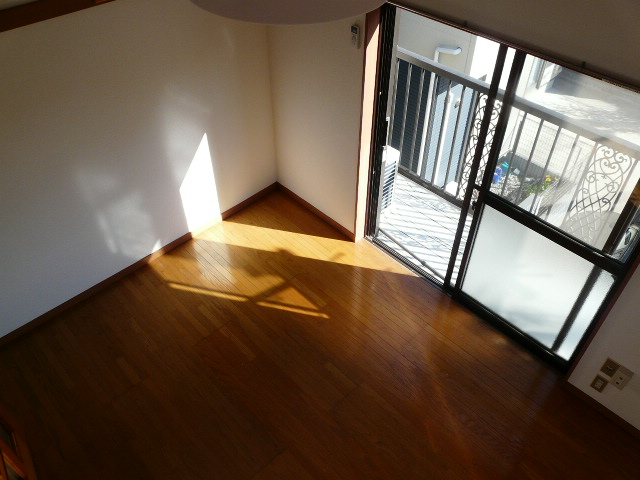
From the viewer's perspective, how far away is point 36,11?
2.56m

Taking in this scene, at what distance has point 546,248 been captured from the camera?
9.69ft

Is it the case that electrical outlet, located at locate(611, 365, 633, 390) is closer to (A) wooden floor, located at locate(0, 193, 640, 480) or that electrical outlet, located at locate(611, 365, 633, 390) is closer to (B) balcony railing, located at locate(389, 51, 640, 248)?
(A) wooden floor, located at locate(0, 193, 640, 480)

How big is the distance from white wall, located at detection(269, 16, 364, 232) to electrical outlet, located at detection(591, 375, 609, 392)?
191cm

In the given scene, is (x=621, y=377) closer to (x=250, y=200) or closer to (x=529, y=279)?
(x=529, y=279)

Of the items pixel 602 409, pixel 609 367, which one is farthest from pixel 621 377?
pixel 602 409

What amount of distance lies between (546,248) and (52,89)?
9.38ft

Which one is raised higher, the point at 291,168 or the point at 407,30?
the point at 407,30

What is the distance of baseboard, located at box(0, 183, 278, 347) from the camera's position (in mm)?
3494

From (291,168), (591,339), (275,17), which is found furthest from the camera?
(291,168)

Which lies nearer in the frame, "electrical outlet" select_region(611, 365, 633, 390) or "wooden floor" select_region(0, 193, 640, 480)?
"electrical outlet" select_region(611, 365, 633, 390)

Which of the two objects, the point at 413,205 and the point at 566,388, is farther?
the point at 413,205

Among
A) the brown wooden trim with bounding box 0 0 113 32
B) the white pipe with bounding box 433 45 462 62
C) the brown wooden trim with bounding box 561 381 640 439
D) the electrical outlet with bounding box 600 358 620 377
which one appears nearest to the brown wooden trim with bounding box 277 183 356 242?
the white pipe with bounding box 433 45 462 62

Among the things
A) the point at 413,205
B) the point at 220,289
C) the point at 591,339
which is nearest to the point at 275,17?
the point at 591,339

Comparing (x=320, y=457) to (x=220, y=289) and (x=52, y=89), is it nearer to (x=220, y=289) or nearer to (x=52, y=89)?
(x=220, y=289)
